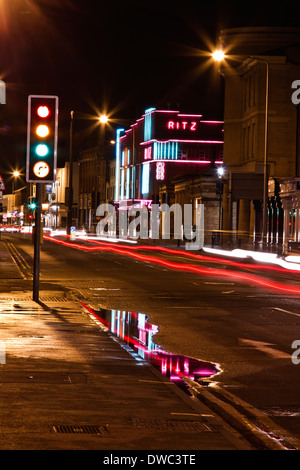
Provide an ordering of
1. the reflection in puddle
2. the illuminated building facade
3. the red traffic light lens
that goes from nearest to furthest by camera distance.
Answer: the reflection in puddle < the red traffic light lens < the illuminated building facade

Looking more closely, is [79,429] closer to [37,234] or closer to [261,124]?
[37,234]

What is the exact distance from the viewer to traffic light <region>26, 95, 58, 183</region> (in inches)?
696

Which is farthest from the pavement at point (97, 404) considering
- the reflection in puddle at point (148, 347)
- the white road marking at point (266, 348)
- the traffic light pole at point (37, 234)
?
the traffic light pole at point (37, 234)

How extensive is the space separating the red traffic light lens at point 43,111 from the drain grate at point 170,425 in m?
11.1

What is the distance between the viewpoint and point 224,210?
7094 cm

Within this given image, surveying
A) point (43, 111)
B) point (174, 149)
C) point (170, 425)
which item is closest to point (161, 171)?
point (174, 149)

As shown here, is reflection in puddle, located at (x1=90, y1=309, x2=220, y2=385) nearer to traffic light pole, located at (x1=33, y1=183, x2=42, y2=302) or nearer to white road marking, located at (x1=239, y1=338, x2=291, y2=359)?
white road marking, located at (x1=239, y1=338, x2=291, y2=359)

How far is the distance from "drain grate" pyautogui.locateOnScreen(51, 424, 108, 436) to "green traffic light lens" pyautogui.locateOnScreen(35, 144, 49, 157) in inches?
431

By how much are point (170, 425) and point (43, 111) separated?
448 inches

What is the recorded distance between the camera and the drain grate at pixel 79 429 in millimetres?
7160

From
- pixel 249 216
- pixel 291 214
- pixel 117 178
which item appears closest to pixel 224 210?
pixel 249 216

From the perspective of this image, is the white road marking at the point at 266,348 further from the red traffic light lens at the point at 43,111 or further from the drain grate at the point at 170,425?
the red traffic light lens at the point at 43,111

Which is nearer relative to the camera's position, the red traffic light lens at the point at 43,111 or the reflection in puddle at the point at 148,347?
the reflection in puddle at the point at 148,347

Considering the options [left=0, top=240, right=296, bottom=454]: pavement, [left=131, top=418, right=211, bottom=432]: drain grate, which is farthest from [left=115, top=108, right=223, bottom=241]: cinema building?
[left=131, top=418, right=211, bottom=432]: drain grate
